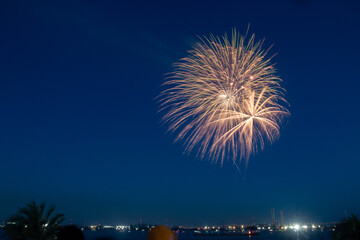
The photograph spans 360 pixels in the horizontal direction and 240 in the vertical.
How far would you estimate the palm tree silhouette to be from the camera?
18422 mm

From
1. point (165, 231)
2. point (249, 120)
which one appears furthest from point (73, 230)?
point (249, 120)

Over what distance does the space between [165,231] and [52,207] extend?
17.1m

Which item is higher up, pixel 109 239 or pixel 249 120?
pixel 249 120

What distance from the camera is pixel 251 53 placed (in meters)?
21.0

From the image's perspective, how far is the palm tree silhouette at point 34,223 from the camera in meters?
18.4

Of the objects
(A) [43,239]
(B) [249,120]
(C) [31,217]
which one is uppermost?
(B) [249,120]

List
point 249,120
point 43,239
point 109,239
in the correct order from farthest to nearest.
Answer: point 249,120
point 43,239
point 109,239

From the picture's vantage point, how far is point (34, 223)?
18.9m
